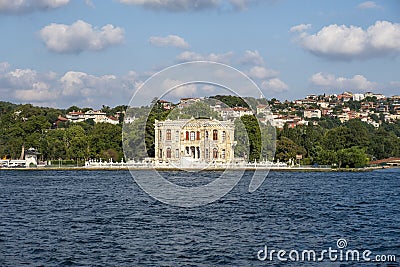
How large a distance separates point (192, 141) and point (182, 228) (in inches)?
2184

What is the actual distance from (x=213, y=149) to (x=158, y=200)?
44.2m

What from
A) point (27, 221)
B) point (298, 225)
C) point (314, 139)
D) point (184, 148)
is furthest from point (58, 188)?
point (314, 139)

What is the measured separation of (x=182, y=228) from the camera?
973 inches

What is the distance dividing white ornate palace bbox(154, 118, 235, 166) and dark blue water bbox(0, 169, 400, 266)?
36885mm

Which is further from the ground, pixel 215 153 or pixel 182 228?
pixel 215 153

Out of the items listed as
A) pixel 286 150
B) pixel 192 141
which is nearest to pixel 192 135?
pixel 192 141

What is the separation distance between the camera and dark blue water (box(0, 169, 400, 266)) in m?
19.5

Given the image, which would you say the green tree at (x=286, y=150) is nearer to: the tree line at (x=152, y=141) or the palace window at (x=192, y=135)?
the tree line at (x=152, y=141)

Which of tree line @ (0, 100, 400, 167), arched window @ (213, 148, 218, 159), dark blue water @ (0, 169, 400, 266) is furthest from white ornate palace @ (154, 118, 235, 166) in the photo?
dark blue water @ (0, 169, 400, 266)

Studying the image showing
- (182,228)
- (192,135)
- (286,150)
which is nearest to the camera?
(182,228)

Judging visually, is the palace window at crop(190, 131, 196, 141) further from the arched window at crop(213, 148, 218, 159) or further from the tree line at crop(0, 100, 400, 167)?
the arched window at crop(213, 148, 218, 159)

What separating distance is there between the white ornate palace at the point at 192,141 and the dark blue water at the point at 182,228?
36.9 m

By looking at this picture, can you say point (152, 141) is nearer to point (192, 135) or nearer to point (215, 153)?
point (192, 135)

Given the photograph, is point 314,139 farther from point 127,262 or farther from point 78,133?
point 127,262
